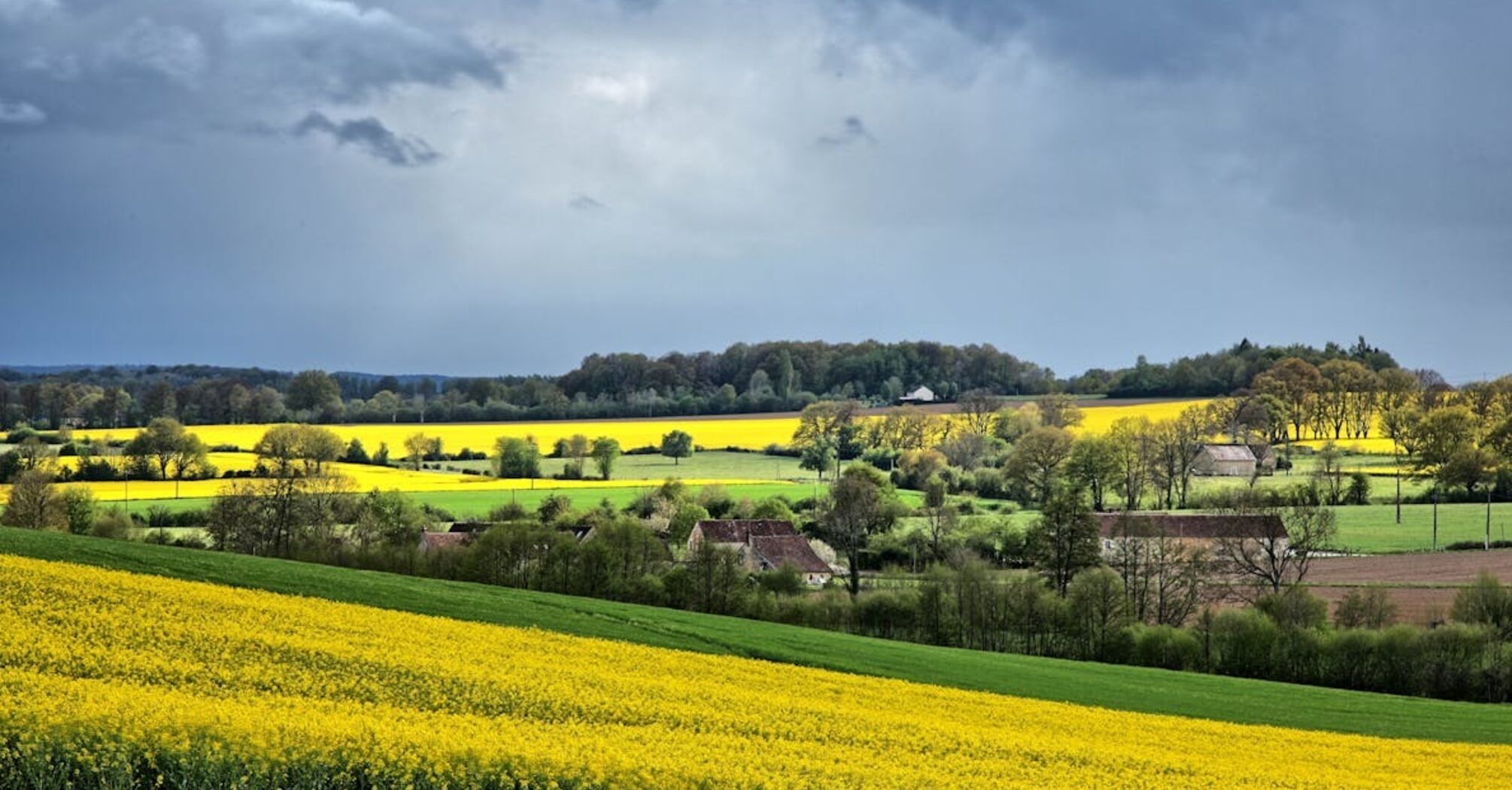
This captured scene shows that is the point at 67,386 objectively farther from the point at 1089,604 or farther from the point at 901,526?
the point at 1089,604

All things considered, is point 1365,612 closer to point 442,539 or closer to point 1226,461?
point 442,539

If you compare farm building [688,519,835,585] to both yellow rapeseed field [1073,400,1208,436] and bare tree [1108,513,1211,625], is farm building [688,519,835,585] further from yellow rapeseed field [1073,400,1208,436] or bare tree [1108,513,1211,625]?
yellow rapeseed field [1073,400,1208,436]

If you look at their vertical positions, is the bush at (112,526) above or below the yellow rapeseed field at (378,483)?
below

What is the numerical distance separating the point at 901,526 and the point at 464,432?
54905 mm

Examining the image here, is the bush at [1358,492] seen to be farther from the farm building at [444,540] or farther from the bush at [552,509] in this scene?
the farm building at [444,540]

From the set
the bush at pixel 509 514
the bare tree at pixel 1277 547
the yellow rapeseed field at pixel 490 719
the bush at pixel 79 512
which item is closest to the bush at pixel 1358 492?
the bare tree at pixel 1277 547

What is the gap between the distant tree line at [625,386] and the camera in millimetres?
133250

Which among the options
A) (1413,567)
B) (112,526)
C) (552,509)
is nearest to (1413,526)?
(1413,567)

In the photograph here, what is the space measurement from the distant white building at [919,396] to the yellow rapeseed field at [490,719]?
134m

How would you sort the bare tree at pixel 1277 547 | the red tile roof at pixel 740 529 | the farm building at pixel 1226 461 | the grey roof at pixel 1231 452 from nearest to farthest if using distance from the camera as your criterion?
the bare tree at pixel 1277 547 < the red tile roof at pixel 740 529 < the farm building at pixel 1226 461 < the grey roof at pixel 1231 452

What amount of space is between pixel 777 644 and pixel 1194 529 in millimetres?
49946

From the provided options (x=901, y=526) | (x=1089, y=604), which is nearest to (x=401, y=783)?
(x=1089, y=604)

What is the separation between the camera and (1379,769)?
985 inches

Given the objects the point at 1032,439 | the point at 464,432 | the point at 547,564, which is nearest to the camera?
the point at 547,564
